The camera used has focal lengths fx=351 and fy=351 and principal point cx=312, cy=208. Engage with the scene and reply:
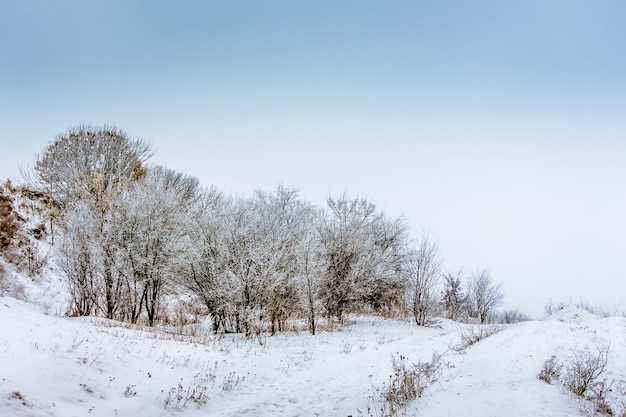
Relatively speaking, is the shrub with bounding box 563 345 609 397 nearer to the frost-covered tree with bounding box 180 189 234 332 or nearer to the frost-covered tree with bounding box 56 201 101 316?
the frost-covered tree with bounding box 180 189 234 332

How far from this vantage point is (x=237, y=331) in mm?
19812

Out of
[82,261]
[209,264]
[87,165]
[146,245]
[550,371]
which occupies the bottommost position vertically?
[550,371]

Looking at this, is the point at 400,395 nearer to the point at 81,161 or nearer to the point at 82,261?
the point at 82,261

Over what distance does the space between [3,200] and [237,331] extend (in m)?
22.0

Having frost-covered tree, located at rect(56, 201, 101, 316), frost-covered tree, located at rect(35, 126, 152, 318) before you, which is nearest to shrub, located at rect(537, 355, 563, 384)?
frost-covered tree, located at rect(56, 201, 101, 316)

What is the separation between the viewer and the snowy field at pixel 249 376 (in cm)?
599

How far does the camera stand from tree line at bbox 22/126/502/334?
18.8 metres

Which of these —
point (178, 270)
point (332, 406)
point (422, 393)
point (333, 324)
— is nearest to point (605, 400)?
point (422, 393)

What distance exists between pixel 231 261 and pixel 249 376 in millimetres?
9623

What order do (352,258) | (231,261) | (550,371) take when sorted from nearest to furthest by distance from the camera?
(550,371), (231,261), (352,258)

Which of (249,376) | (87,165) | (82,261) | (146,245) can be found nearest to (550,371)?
(249,376)

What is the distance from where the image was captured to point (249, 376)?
33.1 feet

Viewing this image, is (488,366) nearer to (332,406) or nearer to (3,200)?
(332,406)

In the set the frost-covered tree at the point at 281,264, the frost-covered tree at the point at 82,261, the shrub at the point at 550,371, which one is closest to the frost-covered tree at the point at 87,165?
the frost-covered tree at the point at 82,261
